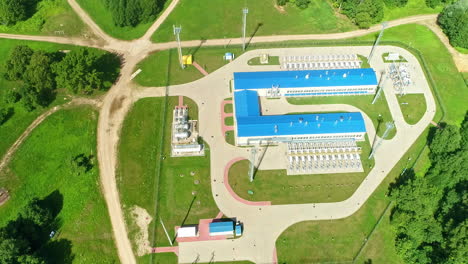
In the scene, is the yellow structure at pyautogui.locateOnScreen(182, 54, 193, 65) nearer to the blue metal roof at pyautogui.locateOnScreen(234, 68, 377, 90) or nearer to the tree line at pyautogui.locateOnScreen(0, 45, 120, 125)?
the blue metal roof at pyautogui.locateOnScreen(234, 68, 377, 90)

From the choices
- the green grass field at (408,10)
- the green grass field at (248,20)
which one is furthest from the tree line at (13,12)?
the green grass field at (408,10)

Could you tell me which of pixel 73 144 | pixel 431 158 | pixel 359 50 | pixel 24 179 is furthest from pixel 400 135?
pixel 24 179

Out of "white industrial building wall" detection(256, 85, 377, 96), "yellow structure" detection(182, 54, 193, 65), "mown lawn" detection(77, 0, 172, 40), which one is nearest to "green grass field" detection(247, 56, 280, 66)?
"white industrial building wall" detection(256, 85, 377, 96)

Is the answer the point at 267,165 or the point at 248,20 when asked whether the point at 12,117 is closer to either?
the point at 267,165

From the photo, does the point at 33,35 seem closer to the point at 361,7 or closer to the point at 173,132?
the point at 173,132

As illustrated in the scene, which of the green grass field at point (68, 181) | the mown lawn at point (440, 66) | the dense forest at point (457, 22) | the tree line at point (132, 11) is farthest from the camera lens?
the tree line at point (132, 11)

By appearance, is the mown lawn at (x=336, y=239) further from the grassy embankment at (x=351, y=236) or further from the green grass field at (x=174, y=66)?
the green grass field at (x=174, y=66)

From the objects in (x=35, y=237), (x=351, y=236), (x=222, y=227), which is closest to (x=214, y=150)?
(x=222, y=227)
